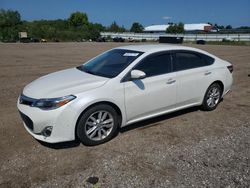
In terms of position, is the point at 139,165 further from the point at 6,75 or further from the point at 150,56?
the point at 6,75

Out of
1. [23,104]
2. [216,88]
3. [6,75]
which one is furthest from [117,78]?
[6,75]

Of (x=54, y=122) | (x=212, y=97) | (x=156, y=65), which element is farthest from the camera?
(x=212, y=97)

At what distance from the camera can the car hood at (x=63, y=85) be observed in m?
4.04

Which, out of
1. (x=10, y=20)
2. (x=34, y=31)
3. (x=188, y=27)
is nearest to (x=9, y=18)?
(x=10, y=20)

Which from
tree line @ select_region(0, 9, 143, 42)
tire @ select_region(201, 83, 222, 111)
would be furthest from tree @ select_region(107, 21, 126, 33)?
tire @ select_region(201, 83, 222, 111)

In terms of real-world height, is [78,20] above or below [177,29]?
above

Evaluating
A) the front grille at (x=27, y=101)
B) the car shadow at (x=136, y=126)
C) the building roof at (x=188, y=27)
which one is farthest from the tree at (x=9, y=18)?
the front grille at (x=27, y=101)

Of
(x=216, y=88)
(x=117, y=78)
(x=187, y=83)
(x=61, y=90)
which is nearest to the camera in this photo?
(x=61, y=90)

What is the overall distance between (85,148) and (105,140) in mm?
362

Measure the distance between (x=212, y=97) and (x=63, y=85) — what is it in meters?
3.37

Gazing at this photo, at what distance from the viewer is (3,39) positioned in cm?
6094

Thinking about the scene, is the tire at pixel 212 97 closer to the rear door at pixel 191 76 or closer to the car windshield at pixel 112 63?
the rear door at pixel 191 76

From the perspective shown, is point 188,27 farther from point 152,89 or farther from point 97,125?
point 97,125

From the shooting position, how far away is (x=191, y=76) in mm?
5324
